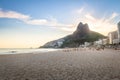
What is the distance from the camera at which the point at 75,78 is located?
9.20 metres

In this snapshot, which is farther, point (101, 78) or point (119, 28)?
point (119, 28)

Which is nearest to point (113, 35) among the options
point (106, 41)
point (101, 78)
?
A: point (106, 41)

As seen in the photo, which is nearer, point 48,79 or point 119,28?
point 48,79

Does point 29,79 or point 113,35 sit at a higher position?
point 113,35

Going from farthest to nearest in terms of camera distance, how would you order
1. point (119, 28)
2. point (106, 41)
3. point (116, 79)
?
point (106, 41), point (119, 28), point (116, 79)

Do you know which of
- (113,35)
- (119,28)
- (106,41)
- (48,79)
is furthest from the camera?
(106,41)

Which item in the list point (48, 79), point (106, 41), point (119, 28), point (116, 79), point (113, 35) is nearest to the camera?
point (116, 79)

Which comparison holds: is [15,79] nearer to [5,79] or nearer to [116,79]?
[5,79]

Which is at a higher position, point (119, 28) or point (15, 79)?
point (119, 28)

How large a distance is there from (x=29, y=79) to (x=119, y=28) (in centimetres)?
13337

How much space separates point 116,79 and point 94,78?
1.27 meters

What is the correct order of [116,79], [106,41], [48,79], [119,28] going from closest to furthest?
[116,79], [48,79], [119,28], [106,41]

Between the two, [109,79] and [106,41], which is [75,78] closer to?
[109,79]

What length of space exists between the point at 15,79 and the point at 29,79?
0.91 meters
